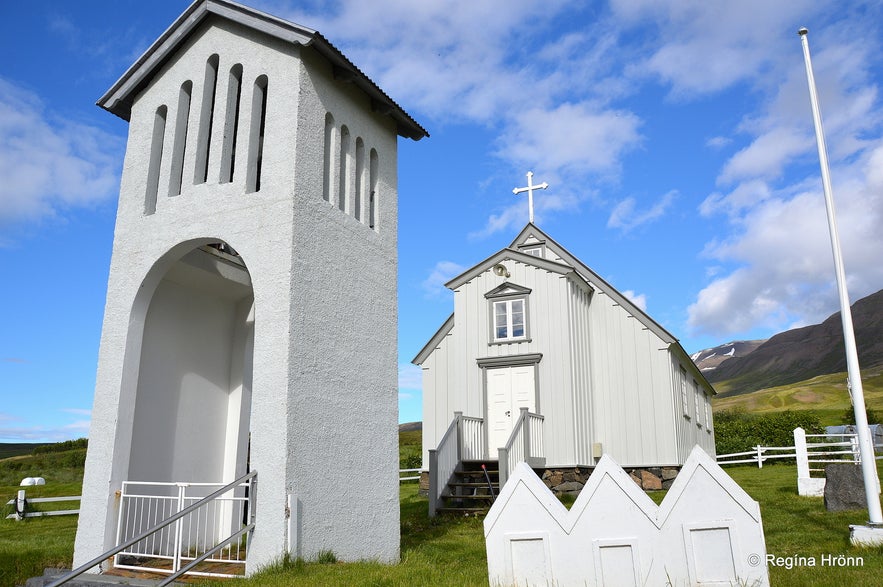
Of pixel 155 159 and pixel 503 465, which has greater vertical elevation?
pixel 155 159

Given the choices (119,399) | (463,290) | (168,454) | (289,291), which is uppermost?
(463,290)

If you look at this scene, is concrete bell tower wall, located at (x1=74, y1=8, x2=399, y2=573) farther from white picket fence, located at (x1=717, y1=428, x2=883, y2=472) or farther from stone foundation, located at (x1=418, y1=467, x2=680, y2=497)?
white picket fence, located at (x1=717, y1=428, x2=883, y2=472)

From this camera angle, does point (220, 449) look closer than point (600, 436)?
Yes

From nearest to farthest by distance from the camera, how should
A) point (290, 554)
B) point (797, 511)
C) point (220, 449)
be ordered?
1. point (290, 554)
2. point (220, 449)
3. point (797, 511)

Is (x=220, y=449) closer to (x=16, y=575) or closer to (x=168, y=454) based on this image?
(x=168, y=454)

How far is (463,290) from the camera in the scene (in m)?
19.3

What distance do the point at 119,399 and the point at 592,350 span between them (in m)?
13.4

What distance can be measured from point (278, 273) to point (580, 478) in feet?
36.2

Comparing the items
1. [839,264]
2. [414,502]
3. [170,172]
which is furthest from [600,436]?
[170,172]

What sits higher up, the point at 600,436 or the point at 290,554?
the point at 600,436

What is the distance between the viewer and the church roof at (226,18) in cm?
916

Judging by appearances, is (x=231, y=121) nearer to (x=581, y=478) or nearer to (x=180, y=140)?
(x=180, y=140)

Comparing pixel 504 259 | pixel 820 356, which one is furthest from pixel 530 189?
pixel 820 356

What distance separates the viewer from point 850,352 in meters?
8.20
